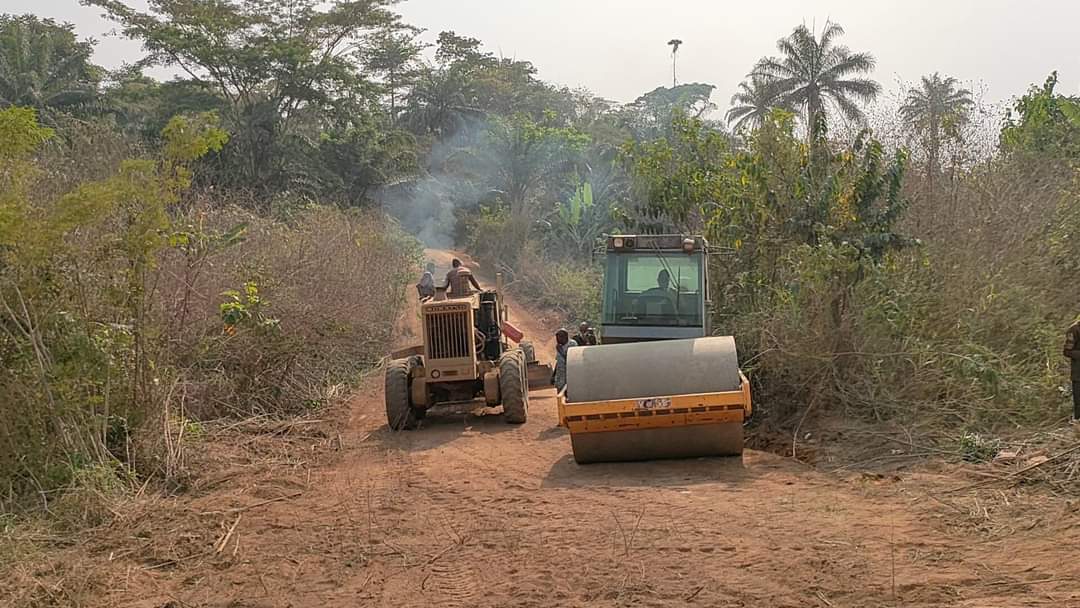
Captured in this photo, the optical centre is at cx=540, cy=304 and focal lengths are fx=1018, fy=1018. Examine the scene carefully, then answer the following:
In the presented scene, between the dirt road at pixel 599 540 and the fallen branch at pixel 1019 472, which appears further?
the fallen branch at pixel 1019 472

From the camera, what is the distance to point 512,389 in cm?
1225

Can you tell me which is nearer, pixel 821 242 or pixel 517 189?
pixel 821 242

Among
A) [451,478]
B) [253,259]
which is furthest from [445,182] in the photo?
[451,478]

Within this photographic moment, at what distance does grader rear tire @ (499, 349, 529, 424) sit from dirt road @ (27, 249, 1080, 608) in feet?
7.30

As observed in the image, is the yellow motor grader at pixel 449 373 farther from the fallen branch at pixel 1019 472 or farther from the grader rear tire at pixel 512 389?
the fallen branch at pixel 1019 472

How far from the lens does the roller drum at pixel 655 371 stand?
9.32 meters

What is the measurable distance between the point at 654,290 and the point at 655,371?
267 cm

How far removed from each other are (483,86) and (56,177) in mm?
38420

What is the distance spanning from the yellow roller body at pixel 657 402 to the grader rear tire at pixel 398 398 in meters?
3.17

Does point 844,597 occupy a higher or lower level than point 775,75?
lower

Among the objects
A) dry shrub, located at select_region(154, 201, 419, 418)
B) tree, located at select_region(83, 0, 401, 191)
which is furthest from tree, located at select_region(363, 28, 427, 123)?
dry shrub, located at select_region(154, 201, 419, 418)

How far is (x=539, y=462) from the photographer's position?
1027 centimetres

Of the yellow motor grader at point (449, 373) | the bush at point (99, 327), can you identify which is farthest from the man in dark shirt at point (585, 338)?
the bush at point (99, 327)

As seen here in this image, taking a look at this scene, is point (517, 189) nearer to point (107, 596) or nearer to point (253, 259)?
point (253, 259)
